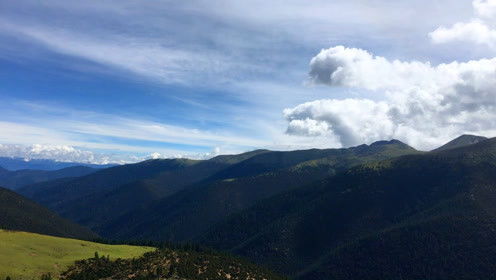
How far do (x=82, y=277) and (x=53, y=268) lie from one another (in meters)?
16.5

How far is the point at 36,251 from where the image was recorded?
19938 centimetres

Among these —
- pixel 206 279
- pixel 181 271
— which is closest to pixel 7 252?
pixel 181 271

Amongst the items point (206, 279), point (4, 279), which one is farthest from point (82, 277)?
point (206, 279)

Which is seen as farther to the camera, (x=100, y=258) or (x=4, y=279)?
(x=100, y=258)

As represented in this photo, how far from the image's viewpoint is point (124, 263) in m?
198

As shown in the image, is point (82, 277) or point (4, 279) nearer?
point (4, 279)

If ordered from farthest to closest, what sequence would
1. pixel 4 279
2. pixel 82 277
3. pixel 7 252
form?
pixel 7 252 < pixel 82 277 < pixel 4 279

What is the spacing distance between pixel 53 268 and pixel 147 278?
41.3 metres

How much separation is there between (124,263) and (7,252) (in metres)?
51.5

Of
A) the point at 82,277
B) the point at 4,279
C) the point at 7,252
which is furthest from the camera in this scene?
the point at 7,252

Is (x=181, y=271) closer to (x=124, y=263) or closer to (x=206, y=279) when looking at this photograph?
(x=206, y=279)

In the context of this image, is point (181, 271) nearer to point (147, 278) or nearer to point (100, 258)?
point (147, 278)

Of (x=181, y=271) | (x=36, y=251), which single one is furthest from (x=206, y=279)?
(x=36, y=251)

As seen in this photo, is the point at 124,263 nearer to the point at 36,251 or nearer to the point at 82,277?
the point at 82,277
